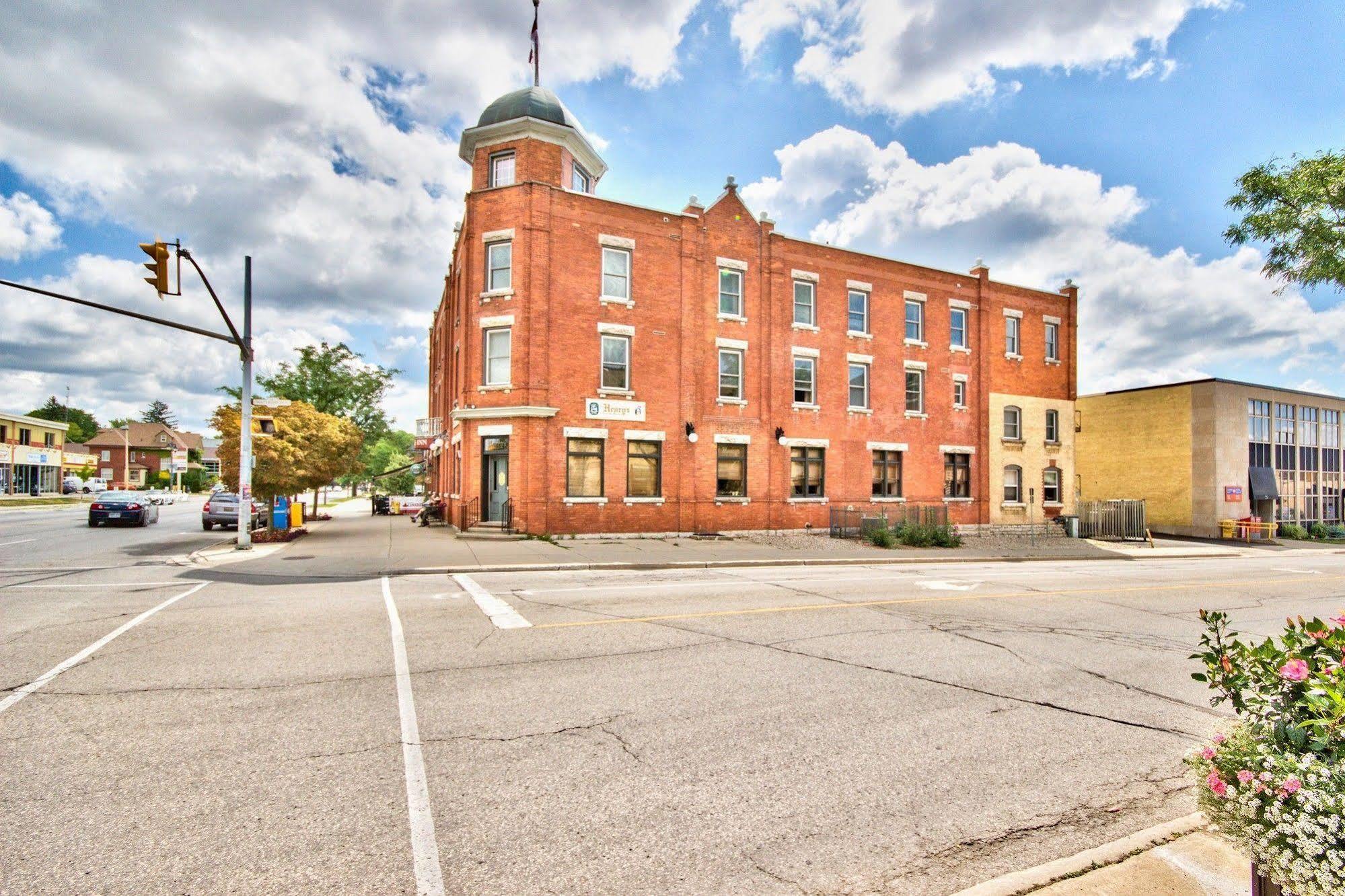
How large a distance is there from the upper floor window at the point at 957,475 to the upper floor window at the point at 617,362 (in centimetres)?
1637

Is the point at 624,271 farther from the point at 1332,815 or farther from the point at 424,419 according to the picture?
the point at 1332,815

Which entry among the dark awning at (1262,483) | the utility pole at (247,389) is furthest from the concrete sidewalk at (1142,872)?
the dark awning at (1262,483)

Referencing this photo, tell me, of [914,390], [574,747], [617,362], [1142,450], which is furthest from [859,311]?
[574,747]

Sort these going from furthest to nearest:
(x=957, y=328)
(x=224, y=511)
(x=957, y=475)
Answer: (x=957, y=328)
(x=957, y=475)
(x=224, y=511)

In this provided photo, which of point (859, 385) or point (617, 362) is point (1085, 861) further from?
point (859, 385)

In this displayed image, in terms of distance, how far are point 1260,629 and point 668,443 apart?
1797 cm

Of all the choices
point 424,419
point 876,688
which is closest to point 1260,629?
point 876,688

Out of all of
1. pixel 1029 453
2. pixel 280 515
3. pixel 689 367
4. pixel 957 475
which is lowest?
pixel 280 515

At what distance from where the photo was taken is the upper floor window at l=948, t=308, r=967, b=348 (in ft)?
103

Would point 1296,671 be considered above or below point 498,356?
below

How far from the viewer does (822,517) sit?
27.5 metres

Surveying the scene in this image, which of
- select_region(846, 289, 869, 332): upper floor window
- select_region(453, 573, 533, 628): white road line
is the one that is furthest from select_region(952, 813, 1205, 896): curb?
select_region(846, 289, 869, 332): upper floor window

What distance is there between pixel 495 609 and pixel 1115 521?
102ft

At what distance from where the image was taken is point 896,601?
11.4m
